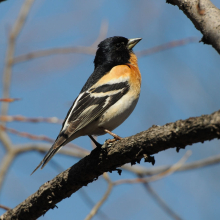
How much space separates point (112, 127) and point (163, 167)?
221cm

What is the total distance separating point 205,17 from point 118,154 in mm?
1825

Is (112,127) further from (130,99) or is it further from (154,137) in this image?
(154,137)

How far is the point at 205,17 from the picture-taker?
11.4 feet

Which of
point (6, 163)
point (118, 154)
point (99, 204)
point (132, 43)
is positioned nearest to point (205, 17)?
point (118, 154)

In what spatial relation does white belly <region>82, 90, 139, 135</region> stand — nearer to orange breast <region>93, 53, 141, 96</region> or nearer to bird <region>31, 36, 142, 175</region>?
bird <region>31, 36, 142, 175</region>

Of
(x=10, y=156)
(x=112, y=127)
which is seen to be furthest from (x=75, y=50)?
(x=10, y=156)

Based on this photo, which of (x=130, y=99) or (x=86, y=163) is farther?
(x=130, y=99)

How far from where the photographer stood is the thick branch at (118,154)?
9.82ft

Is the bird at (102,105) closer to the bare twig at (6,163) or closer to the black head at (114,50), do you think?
the black head at (114,50)

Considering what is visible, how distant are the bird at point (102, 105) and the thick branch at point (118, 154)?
1.59 ft

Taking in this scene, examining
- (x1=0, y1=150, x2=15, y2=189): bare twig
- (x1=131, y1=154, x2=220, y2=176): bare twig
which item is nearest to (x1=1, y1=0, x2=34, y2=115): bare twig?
(x1=0, y1=150, x2=15, y2=189): bare twig

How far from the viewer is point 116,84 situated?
19.9 feet

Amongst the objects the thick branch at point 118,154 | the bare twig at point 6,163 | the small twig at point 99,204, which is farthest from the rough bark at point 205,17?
the bare twig at point 6,163

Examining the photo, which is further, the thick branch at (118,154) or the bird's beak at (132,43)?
the bird's beak at (132,43)
